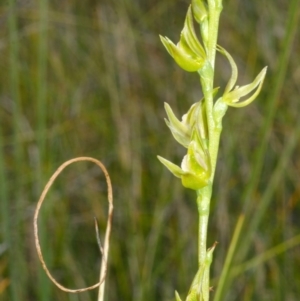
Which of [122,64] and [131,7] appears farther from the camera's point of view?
[131,7]

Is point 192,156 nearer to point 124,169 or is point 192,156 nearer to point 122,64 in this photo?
point 124,169

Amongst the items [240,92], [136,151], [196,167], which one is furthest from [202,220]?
[136,151]

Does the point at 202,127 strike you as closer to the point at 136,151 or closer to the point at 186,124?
the point at 186,124

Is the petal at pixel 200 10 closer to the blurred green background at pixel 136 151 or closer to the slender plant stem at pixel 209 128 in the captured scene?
the slender plant stem at pixel 209 128

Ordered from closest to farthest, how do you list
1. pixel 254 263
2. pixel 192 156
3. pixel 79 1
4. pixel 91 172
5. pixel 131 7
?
pixel 192 156
pixel 254 263
pixel 91 172
pixel 131 7
pixel 79 1

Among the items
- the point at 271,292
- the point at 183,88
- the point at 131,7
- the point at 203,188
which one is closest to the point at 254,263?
the point at 271,292

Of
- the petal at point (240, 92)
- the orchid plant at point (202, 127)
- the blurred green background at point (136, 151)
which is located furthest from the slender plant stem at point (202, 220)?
the blurred green background at point (136, 151)

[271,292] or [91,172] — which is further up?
[91,172]
